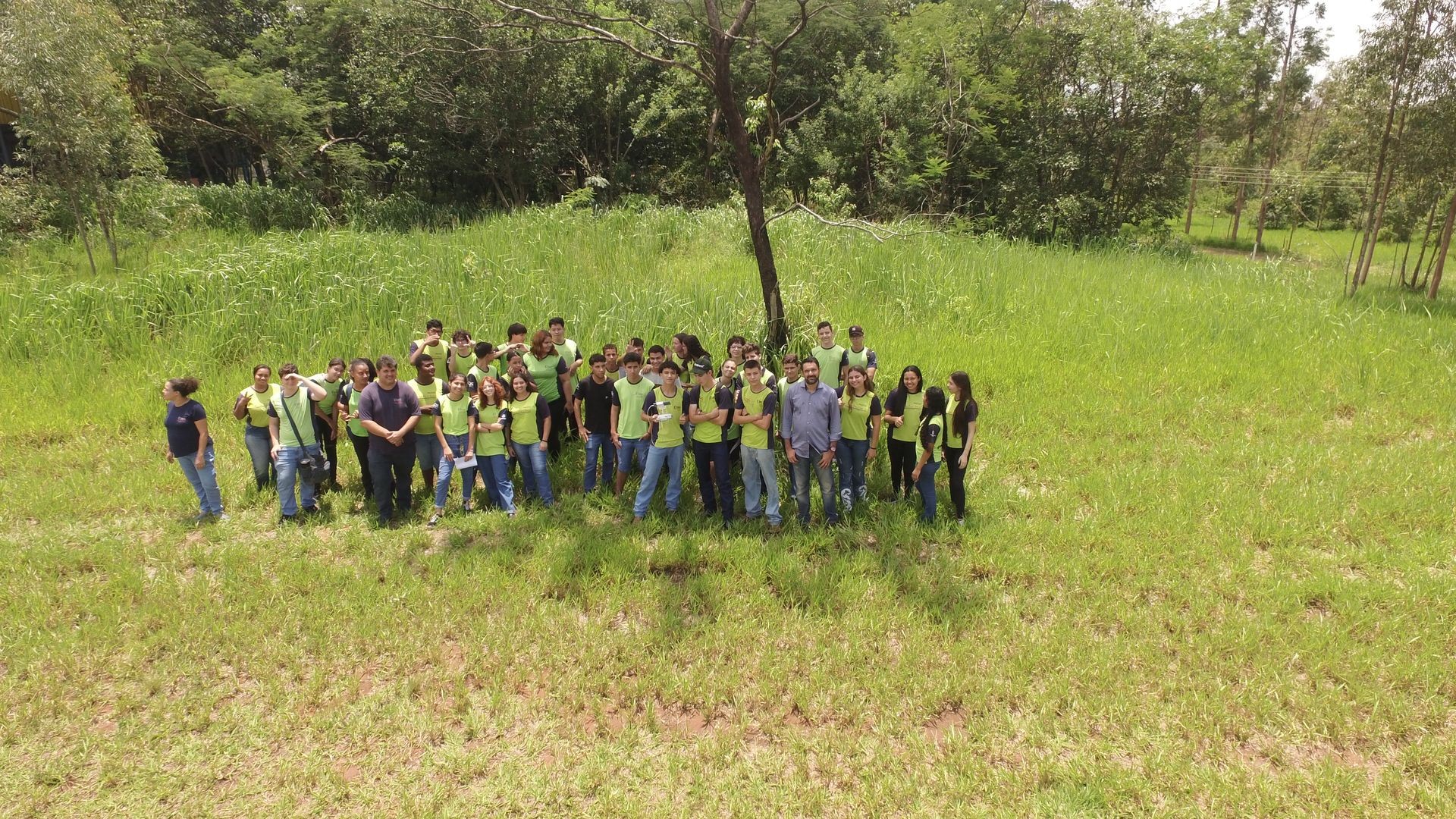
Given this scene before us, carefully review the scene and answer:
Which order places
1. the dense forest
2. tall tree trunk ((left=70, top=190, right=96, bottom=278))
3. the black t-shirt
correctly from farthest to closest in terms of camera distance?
1. the dense forest
2. tall tree trunk ((left=70, top=190, right=96, bottom=278))
3. the black t-shirt

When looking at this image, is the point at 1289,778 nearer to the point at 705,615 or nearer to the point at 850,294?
the point at 705,615

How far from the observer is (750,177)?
750 centimetres

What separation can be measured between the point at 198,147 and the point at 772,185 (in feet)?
54.8

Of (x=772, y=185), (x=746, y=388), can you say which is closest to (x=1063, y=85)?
(x=772, y=185)

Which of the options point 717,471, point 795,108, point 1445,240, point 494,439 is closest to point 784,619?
point 717,471

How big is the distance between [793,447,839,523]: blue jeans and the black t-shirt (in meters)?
1.80

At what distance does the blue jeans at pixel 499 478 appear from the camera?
22.0 feet

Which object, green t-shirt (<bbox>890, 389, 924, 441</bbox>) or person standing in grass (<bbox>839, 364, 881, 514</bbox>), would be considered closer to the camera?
green t-shirt (<bbox>890, 389, 924, 441</bbox>)

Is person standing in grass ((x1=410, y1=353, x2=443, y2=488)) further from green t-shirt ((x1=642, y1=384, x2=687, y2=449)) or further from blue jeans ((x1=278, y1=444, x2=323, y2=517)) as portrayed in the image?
green t-shirt ((x1=642, y1=384, x2=687, y2=449))

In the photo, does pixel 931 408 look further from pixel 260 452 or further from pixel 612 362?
pixel 260 452

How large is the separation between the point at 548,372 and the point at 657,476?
160 cm

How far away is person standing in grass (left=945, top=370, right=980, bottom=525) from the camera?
602 centimetres

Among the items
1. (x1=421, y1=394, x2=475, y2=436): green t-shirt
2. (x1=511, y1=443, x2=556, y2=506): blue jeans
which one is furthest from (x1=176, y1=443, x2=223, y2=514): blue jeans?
(x1=511, y1=443, x2=556, y2=506): blue jeans

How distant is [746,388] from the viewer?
6.35 metres
